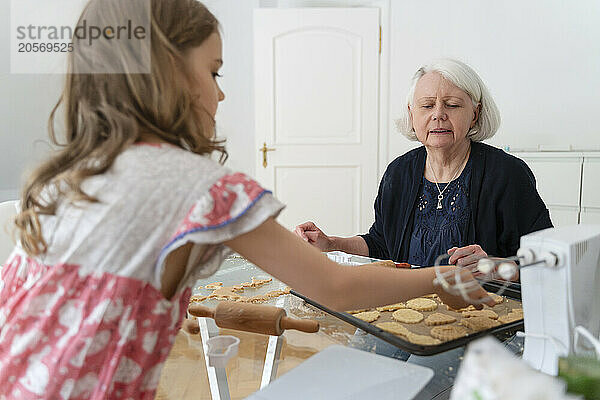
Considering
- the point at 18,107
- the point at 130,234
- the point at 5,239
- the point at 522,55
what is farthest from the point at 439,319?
the point at 18,107

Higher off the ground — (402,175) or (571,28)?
(571,28)

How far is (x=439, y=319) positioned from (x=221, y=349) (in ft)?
1.35

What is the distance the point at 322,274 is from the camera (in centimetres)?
69

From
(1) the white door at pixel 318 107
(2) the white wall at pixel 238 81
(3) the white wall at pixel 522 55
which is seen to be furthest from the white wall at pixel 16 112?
(3) the white wall at pixel 522 55

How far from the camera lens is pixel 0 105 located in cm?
310

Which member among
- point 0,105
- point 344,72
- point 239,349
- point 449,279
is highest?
point 344,72

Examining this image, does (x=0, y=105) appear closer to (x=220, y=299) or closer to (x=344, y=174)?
(x=344, y=174)

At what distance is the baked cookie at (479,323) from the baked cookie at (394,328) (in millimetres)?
113

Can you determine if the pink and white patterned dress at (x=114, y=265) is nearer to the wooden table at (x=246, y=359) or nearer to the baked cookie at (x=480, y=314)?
the wooden table at (x=246, y=359)

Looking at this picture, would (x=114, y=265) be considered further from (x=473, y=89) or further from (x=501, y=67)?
(x=501, y=67)

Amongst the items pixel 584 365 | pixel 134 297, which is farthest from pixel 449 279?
pixel 134 297

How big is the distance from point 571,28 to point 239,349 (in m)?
Result: 3.16

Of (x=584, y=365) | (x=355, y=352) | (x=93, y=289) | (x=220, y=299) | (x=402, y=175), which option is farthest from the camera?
(x=402, y=175)

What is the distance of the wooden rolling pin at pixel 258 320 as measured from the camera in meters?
0.88
